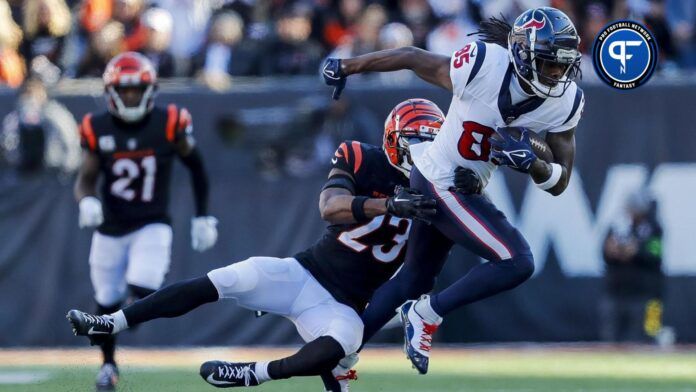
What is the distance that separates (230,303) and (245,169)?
3.61ft

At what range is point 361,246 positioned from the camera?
6.77 meters

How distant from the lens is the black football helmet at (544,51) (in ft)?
20.8

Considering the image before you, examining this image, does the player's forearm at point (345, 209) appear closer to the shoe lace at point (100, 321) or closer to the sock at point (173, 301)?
the sock at point (173, 301)

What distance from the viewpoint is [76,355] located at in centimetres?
1079

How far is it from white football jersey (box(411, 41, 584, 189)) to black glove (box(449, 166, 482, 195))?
0.14ft

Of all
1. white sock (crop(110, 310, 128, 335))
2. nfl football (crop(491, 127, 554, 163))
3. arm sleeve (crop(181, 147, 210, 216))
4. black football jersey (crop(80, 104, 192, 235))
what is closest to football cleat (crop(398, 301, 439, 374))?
nfl football (crop(491, 127, 554, 163))

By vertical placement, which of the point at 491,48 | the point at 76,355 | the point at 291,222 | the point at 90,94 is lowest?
the point at 76,355

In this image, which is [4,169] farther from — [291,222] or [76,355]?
[291,222]

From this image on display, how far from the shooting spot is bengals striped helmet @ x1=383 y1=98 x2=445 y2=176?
6.82 metres

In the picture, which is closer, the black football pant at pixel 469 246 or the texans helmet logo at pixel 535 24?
the texans helmet logo at pixel 535 24

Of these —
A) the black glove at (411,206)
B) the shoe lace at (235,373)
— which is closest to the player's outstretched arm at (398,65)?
the black glove at (411,206)

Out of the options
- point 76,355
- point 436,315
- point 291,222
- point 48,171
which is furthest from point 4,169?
point 436,315

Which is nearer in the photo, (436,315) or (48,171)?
(436,315)

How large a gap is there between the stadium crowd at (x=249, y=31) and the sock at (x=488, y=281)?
5156 mm
